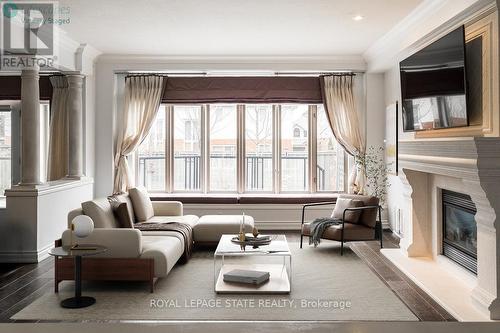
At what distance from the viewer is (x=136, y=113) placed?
752 centimetres

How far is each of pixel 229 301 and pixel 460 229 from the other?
2334 millimetres

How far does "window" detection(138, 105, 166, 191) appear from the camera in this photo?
25.7 feet

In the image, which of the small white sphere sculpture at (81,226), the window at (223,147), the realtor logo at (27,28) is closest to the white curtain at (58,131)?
the realtor logo at (27,28)

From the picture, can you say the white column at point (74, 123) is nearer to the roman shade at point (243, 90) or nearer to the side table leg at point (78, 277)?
the roman shade at point (243, 90)

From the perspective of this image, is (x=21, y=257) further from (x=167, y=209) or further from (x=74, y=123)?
(x=74, y=123)

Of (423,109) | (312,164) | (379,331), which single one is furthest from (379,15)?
(379,331)

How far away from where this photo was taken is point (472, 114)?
4.04m

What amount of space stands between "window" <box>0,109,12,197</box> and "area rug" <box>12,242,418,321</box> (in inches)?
146

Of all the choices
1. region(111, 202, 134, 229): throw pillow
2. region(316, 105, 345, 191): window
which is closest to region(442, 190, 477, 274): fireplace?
region(316, 105, 345, 191): window

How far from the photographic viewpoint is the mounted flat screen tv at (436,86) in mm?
3988

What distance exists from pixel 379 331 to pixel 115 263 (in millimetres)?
3634

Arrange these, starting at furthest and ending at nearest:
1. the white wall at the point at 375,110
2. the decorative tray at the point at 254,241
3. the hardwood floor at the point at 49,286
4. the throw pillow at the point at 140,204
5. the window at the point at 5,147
A: the white wall at the point at 375,110, the window at the point at 5,147, the throw pillow at the point at 140,204, the decorative tray at the point at 254,241, the hardwood floor at the point at 49,286

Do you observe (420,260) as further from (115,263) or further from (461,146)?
(115,263)

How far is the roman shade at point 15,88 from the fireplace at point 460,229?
18.9 feet
